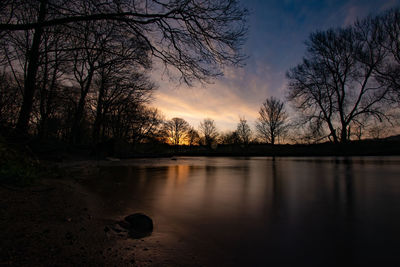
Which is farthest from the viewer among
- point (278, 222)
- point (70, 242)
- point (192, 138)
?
point (192, 138)

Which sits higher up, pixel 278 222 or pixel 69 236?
pixel 69 236

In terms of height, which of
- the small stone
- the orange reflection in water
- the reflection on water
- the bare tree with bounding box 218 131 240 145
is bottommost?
the orange reflection in water

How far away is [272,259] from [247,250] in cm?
28

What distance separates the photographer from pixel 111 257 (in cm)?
189

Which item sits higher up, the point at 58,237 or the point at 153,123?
the point at 153,123

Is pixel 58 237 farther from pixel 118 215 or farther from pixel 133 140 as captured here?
pixel 133 140

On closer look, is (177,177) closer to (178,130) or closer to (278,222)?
(278,222)

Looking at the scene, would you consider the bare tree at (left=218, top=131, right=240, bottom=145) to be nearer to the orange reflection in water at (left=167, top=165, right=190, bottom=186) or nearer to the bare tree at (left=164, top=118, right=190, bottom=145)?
the bare tree at (left=164, top=118, right=190, bottom=145)

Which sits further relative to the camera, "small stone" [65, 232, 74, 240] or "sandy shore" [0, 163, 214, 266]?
"small stone" [65, 232, 74, 240]

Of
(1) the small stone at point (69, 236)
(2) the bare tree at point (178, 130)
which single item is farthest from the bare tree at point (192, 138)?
(1) the small stone at point (69, 236)

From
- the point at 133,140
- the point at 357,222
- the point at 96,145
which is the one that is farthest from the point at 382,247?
the point at 133,140

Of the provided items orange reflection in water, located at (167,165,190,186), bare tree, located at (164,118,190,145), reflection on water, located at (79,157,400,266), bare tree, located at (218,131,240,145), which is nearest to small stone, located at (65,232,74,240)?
reflection on water, located at (79,157,400,266)

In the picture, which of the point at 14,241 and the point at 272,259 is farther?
the point at 272,259

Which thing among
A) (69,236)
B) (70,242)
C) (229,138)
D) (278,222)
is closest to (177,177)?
(278,222)
